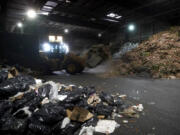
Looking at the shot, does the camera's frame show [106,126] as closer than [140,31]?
Yes

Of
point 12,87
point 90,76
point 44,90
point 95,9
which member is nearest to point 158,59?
point 90,76

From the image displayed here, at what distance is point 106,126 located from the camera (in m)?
2.23

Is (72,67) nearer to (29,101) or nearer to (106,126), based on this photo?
(29,101)

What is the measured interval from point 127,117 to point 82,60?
6592 millimetres

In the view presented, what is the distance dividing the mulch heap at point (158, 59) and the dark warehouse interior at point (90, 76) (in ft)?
0.11

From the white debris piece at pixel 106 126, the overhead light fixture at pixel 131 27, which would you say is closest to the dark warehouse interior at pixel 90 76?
the white debris piece at pixel 106 126

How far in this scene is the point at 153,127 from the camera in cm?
Answer: 222

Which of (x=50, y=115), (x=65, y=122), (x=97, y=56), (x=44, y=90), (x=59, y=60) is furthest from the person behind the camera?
(x=97, y=56)

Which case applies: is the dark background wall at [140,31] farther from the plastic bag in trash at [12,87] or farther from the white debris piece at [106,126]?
the plastic bag in trash at [12,87]

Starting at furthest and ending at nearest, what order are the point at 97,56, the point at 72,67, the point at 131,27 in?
the point at 97,56 < the point at 131,27 < the point at 72,67

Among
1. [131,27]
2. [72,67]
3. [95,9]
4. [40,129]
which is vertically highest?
[95,9]

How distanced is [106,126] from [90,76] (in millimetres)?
5594

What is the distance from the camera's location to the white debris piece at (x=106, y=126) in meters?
2.13

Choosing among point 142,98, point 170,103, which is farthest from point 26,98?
point 170,103
